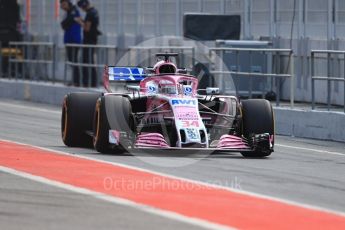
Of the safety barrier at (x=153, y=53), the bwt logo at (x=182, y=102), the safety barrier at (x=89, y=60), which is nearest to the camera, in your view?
the bwt logo at (x=182, y=102)

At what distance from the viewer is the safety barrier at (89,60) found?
Answer: 3020cm

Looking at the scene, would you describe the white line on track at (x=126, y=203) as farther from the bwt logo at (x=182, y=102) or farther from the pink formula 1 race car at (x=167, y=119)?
the bwt logo at (x=182, y=102)

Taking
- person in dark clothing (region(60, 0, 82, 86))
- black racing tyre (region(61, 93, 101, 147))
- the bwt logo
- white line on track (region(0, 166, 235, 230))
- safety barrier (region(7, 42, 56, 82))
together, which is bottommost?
white line on track (region(0, 166, 235, 230))

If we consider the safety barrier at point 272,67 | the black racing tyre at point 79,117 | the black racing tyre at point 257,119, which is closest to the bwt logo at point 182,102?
the black racing tyre at point 257,119

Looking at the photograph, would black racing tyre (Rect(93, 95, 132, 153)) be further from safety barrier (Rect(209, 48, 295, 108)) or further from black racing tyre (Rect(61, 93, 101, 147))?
safety barrier (Rect(209, 48, 295, 108))

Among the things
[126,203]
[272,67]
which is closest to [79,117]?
[126,203]

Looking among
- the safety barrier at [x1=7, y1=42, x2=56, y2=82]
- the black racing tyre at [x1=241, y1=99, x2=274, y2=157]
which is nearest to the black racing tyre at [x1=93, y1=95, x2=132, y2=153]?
the black racing tyre at [x1=241, y1=99, x2=274, y2=157]

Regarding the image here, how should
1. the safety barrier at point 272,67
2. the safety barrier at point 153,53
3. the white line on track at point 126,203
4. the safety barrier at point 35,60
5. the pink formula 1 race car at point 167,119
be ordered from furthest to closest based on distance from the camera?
the safety barrier at point 35,60
the safety barrier at point 153,53
the safety barrier at point 272,67
the pink formula 1 race car at point 167,119
the white line on track at point 126,203

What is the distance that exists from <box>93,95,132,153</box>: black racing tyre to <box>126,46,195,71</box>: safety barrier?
997 cm

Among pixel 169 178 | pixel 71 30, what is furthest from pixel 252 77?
pixel 169 178

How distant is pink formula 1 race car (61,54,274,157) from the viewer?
1566cm

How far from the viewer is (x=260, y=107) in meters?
16.4

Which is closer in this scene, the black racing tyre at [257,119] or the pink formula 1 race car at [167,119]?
the pink formula 1 race car at [167,119]

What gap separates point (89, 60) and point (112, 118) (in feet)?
49.2
